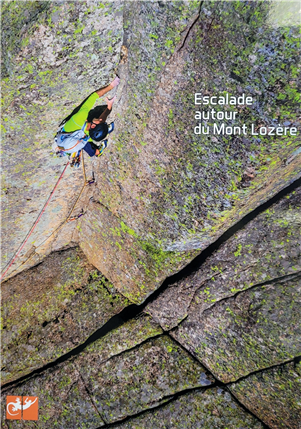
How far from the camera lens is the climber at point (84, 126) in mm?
5523

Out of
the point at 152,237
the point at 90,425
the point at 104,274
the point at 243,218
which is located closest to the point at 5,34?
the point at 152,237

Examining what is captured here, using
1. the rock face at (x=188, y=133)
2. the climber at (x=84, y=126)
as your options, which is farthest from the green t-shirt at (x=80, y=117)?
the rock face at (x=188, y=133)

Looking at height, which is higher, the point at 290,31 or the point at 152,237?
the point at 290,31

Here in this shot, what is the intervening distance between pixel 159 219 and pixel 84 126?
88.1 inches

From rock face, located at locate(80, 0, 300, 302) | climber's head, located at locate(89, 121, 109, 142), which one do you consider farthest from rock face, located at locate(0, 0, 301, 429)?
climber's head, located at locate(89, 121, 109, 142)

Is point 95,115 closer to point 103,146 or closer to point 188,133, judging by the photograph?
point 103,146

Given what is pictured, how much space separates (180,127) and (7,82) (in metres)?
2.68

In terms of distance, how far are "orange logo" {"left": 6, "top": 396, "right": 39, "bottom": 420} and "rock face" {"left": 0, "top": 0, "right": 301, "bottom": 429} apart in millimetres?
165

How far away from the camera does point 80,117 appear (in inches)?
221

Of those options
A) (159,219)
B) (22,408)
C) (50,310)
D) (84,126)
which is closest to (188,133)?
(159,219)

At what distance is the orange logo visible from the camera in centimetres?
725

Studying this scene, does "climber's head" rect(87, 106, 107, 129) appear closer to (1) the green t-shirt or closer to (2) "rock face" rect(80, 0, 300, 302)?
(1) the green t-shirt

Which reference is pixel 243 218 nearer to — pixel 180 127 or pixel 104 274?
pixel 180 127

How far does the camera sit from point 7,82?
4.57m
